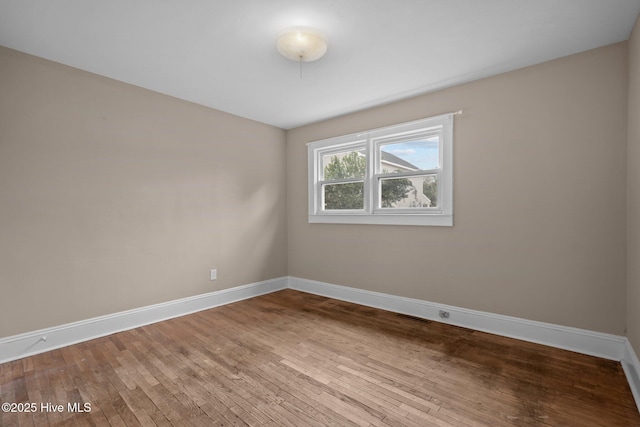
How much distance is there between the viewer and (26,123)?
2449mm

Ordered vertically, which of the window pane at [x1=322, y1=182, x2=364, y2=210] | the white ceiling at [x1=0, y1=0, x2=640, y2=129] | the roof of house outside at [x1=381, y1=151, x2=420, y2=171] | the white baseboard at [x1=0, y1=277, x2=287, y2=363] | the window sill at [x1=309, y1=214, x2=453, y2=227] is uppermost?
the white ceiling at [x1=0, y1=0, x2=640, y2=129]

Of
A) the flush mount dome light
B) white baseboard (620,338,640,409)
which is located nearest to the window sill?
white baseboard (620,338,640,409)

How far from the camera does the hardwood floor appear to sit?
66.6 inches

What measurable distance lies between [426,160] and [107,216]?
11.2 feet

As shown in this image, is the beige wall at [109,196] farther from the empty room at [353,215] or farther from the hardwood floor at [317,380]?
the hardwood floor at [317,380]

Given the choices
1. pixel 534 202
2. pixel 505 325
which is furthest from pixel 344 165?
pixel 505 325

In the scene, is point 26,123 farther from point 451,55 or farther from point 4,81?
point 451,55

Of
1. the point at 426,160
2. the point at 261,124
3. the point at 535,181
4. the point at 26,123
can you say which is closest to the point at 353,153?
the point at 426,160

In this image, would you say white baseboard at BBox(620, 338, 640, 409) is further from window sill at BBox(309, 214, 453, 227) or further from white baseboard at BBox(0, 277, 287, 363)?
white baseboard at BBox(0, 277, 287, 363)

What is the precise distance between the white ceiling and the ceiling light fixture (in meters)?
0.08

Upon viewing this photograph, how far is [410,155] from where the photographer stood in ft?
11.4

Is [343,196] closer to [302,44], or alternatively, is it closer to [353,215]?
[353,215]

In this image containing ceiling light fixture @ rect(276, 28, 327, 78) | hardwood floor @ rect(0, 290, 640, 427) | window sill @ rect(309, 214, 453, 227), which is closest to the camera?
hardwood floor @ rect(0, 290, 640, 427)

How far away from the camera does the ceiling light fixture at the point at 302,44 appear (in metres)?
2.17
